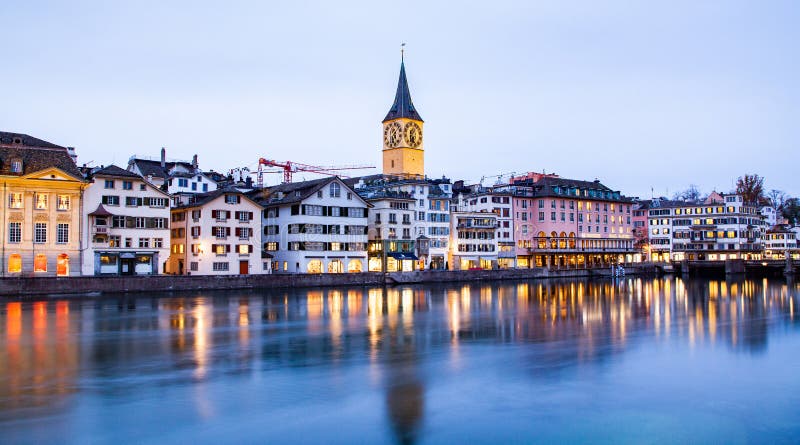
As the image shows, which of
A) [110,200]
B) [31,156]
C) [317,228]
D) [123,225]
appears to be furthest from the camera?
[317,228]

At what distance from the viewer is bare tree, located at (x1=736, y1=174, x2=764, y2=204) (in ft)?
526

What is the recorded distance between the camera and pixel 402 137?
114 metres

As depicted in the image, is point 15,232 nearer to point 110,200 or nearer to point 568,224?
point 110,200

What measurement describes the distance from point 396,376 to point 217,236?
50.6m

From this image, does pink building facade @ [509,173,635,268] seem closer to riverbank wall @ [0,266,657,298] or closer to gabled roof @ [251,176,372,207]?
riverbank wall @ [0,266,657,298]

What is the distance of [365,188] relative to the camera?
96000 millimetres

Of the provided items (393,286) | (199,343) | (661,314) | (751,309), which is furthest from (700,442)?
(393,286)

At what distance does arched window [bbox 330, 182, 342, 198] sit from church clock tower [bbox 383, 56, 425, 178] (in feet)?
108

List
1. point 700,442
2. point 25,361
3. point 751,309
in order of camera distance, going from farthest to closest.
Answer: point 751,309, point 25,361, point 700,442

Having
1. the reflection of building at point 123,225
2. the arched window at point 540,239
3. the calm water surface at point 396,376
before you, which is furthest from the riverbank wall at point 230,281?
the calm water surface at point 396,376

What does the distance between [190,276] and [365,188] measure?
114 feet

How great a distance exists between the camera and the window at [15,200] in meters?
60.9

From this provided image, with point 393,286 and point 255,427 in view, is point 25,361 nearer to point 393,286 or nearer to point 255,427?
point 255,427

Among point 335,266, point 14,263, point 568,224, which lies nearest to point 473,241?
point 568,224
